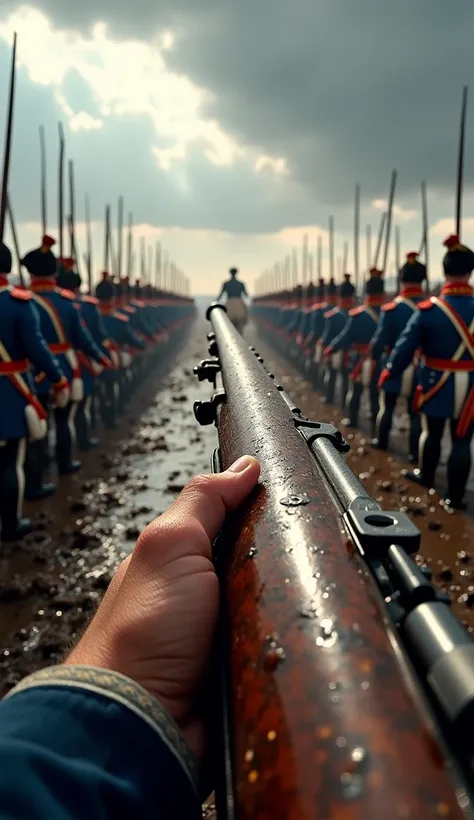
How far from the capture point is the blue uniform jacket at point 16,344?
196 inches

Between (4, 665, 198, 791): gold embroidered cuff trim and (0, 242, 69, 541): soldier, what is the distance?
4626 mm

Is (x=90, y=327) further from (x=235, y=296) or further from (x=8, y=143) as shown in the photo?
(x=235, y=296)

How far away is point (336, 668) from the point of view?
2.14ft

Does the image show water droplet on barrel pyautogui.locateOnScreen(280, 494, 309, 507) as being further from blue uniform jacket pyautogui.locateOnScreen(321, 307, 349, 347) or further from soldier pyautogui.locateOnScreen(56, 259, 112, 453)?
blue uniform jacket pyautogui.locateOnScreen(321, 307, 349, 347)

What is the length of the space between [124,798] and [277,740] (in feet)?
0.92

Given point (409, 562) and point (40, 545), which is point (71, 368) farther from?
point (409, 562)

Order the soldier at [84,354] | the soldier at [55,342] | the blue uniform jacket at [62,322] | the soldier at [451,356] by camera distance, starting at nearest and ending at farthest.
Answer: the soldier at [451,356]
the soldier at [55,342]
the blue uniform jacket at [62,322]
the soldier at [84,354]

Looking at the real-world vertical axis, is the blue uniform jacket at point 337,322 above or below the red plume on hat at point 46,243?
below

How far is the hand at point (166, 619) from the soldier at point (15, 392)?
4417 mm

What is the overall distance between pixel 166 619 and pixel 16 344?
4.71m

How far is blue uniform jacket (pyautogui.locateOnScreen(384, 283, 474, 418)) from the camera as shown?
18.3ft

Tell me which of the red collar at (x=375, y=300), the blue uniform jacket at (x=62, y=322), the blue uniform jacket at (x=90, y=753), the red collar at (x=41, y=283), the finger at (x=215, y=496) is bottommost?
the blue uniform jacket at (x=90, y=753)

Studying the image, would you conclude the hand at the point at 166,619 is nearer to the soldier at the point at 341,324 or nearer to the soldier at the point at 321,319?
the soldier at the point at 341,324

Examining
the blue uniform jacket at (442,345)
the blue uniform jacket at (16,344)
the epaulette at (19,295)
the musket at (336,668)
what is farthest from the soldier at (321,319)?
the musket at (336,668)
